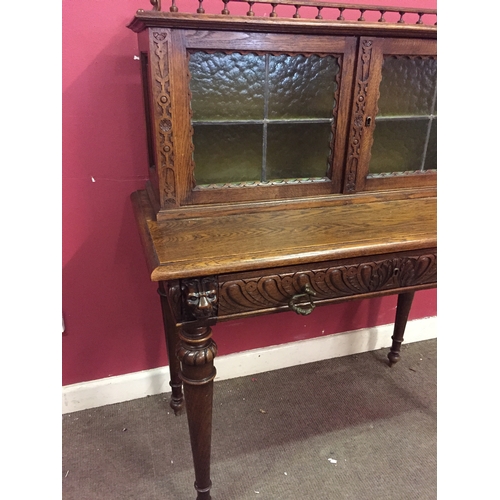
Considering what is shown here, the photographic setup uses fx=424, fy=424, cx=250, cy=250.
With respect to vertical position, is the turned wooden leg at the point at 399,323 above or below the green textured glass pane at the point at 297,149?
below

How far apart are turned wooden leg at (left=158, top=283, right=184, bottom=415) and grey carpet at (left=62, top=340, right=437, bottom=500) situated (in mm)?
59

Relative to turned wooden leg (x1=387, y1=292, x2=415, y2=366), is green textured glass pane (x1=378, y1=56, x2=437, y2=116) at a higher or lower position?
higher

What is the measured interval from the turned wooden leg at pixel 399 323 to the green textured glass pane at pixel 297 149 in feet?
2.57

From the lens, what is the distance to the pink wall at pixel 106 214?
3.79 ft

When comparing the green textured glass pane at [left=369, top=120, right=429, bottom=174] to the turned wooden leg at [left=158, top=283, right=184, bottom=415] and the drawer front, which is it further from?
the turned wooden leg at [left=158, top=283, right=184, bottom=415]

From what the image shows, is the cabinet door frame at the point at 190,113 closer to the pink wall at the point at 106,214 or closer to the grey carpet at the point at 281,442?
the pink wall at the point at 106,214

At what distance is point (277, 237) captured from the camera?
3.29 ft

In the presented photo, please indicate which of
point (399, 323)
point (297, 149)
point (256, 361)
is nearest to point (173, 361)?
point (256, 361)

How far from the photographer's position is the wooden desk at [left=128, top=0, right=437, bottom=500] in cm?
95

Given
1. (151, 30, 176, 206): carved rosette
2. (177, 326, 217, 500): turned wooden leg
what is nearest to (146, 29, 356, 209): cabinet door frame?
(151, 30, 176, 206): carved rosette

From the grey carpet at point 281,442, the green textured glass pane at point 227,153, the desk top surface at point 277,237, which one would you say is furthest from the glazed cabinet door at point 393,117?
the grey carpet at point 281,442

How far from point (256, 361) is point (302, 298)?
32.2 inches

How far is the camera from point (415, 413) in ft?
5.24

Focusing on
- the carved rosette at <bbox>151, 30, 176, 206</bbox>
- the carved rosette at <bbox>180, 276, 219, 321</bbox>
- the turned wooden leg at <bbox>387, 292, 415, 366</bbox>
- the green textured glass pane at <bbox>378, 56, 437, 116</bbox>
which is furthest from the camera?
the turned wooden leg at <bbox>387, 292, 415, 366</bbox>
